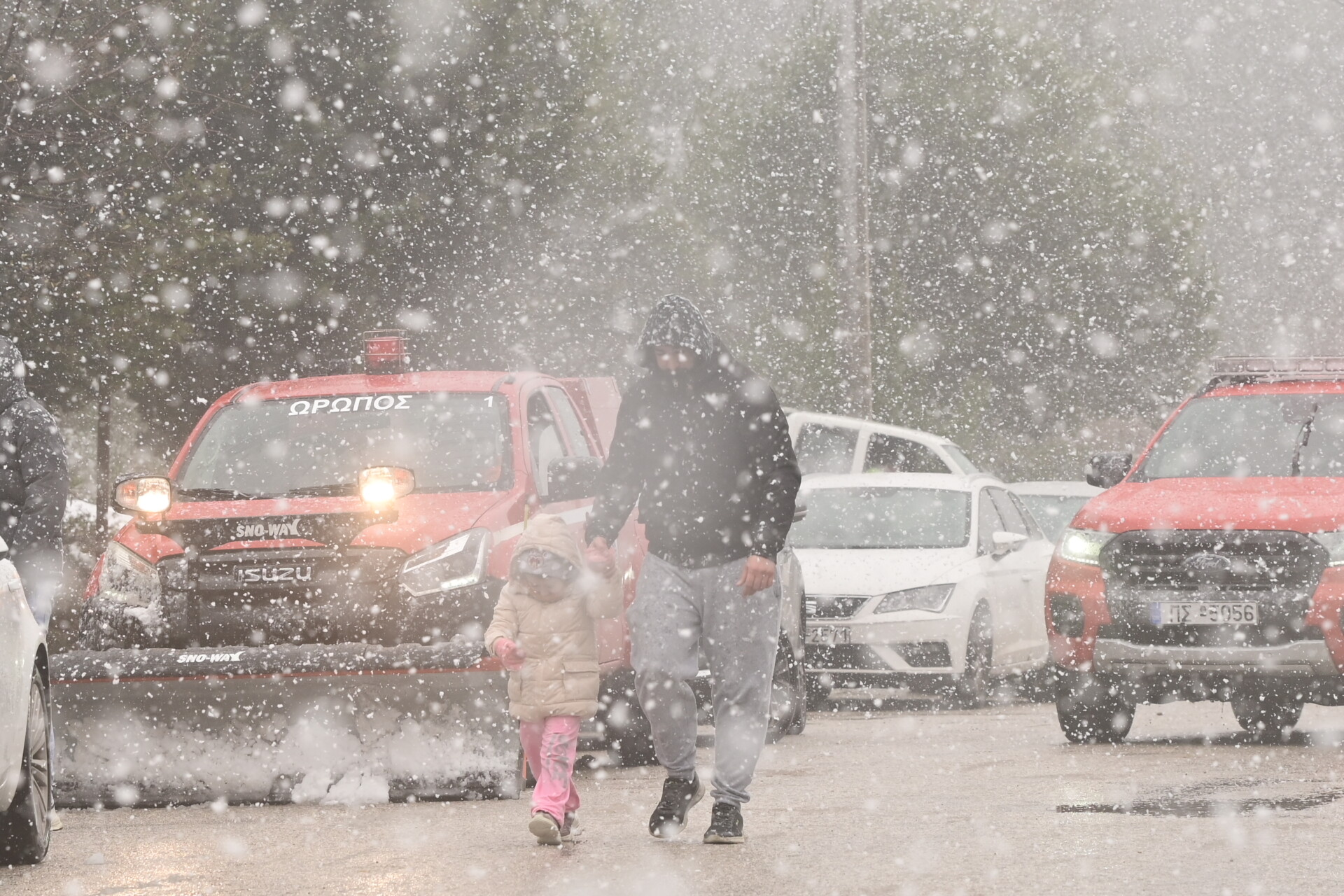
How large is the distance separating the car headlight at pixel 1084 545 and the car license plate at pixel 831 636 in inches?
115

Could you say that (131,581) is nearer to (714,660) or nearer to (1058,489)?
(714,660)

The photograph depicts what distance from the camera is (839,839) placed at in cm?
780

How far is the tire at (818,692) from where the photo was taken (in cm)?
1482

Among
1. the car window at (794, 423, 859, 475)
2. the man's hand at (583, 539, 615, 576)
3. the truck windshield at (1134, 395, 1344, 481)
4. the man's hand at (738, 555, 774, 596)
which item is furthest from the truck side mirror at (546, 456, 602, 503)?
the car window at (794, 423, 859, 475)

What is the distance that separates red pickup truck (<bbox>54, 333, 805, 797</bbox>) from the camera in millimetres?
8977

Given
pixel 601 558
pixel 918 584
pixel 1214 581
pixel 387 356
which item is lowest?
pixel 918 584

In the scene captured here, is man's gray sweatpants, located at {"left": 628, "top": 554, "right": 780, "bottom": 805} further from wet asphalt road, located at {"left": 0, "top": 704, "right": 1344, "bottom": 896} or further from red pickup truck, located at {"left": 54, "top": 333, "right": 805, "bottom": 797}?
red pickup truck, located at {"left": 54, "top": 333, "right": 805, "bottom": 797}

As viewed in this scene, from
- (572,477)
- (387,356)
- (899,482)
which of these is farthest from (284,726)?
(899,482)

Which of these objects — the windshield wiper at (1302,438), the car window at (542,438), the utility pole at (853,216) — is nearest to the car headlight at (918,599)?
the windshield wiper at (1302,438)

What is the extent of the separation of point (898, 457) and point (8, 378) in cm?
1458

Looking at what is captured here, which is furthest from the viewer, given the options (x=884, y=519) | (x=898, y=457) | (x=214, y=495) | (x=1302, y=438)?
(x=898, y=457)

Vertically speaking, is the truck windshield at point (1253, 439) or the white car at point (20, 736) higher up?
the truck windshield at point (1253, 439)

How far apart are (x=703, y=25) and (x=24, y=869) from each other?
5614cm

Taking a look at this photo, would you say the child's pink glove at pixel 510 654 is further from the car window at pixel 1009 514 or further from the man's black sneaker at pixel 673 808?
the car window at pixel 1009 514
